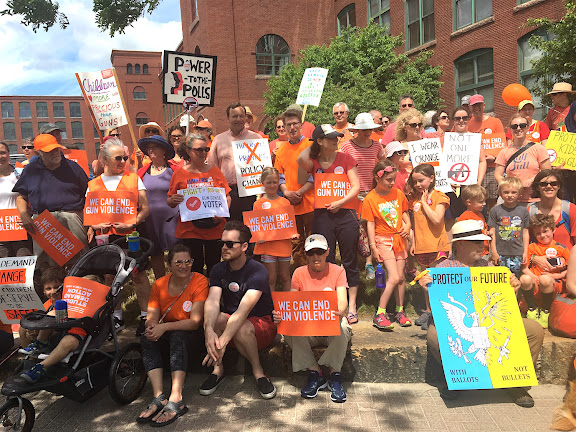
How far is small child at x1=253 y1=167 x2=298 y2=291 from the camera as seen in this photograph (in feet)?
16.4

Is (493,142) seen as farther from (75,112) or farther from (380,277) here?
(75,112)

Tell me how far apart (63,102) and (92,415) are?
3793 inches

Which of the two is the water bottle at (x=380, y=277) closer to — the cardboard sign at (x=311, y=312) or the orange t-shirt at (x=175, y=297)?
the cardboard sign at (x=311, y=312)

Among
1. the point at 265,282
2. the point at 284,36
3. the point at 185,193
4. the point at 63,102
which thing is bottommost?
the point at 265,282

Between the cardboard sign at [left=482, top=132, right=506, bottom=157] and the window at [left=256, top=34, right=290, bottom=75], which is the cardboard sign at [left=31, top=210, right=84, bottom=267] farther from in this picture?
Result: the window at [left=256, top=34, right=290, bottom=75]

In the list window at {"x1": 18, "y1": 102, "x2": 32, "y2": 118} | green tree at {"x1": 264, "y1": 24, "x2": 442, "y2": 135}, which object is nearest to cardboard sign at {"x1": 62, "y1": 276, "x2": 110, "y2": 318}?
green tree at {"x1": 264, "y1": 24, "x2": 442, "y2": 135}

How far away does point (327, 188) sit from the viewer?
16.1 ft

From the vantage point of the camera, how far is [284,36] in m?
29.0

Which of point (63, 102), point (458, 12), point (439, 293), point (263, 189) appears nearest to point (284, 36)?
point (458, 12)

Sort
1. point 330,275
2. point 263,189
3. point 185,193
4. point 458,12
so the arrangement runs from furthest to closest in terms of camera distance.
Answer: point 458,12 → point 263,189 → point 185,193 → point 330,275

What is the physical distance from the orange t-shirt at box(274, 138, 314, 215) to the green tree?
11561 mm

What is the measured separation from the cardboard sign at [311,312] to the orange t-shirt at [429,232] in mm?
1585

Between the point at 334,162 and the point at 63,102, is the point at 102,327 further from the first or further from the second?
the point at 63,102

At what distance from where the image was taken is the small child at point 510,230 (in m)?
4.86
